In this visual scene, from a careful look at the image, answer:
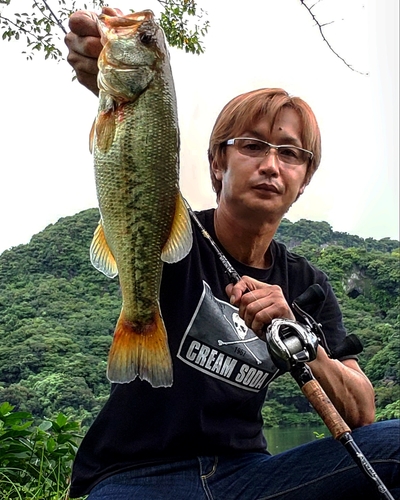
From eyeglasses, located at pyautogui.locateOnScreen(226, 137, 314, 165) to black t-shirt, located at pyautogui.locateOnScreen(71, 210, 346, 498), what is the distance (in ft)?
1.19

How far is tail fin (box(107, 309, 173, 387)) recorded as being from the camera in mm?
1572

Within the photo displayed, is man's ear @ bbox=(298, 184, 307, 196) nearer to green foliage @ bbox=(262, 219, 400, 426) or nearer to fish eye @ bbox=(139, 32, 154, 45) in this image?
fish eye @ bbox=(139, 32, 154, 45)

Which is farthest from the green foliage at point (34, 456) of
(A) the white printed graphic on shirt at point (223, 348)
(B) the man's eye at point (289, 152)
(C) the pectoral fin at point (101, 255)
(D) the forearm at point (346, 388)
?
(B) the man's eye at point (289, 152)

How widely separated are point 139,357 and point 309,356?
49cm

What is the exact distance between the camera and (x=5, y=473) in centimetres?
303

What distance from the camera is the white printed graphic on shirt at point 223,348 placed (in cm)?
193

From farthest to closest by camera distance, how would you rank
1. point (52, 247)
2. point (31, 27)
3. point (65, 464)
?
point (52, 247)
point (31, 27)
point (65, 464)

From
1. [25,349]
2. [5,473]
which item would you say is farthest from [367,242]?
[5,473]

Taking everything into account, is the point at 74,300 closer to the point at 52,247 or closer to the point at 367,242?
the point at 52,247

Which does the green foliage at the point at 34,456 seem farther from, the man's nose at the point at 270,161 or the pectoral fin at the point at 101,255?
the man's nose at the point at 270,161

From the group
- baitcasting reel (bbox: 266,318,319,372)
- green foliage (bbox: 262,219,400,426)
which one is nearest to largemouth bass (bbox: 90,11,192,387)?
baitcasting reel (bbox: 266,318,319,372)

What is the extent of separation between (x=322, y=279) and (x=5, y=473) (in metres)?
2.00

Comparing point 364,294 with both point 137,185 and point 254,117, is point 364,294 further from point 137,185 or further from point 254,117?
point 137,185

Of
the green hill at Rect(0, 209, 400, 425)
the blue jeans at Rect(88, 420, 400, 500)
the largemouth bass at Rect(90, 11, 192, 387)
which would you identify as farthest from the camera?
the green hill at Rect(0, 209, 400, 425)
